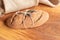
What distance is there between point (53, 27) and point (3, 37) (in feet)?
0.81

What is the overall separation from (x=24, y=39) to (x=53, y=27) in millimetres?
A: 163

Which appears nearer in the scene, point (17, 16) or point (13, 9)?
point (17, 16)

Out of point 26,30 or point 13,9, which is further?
point 13,9

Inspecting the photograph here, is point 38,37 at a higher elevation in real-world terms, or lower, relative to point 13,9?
lower

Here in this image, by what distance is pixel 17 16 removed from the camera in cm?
77

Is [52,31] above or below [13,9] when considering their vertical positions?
below

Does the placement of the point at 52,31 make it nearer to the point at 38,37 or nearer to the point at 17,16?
the point at 38,37

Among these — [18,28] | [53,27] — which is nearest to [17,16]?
[18,28]

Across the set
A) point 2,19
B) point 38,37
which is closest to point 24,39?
point 38,37

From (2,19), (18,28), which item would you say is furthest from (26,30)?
(2,19)

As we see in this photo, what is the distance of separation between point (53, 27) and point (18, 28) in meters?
0.17

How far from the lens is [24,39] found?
0.69 metres

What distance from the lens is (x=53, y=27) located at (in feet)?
2.47

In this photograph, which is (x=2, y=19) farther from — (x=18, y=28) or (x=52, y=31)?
(x=52, y=31)
